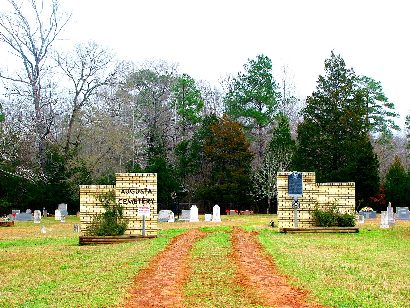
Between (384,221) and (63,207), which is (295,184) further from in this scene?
(63,207)

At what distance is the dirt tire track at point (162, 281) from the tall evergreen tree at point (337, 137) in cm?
3288

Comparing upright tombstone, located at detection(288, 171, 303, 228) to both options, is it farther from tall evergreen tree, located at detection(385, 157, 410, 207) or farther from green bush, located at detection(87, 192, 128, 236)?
tall evergreen tree, located at detection(385, 157, 410, 207)

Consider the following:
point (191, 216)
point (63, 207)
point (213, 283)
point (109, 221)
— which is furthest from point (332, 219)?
point (63, 207)

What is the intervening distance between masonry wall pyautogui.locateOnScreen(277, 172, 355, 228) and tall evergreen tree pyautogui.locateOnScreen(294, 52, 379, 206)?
21816mm

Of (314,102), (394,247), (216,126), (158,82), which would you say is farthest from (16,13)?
(394,247)

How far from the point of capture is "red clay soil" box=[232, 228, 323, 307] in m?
9.22

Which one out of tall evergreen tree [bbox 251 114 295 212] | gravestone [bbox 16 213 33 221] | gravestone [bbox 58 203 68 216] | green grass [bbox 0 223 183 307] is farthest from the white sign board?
tall evergreen tree [bbox 251 114 295 212]

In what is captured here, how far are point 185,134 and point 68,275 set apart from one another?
4665 centimetres

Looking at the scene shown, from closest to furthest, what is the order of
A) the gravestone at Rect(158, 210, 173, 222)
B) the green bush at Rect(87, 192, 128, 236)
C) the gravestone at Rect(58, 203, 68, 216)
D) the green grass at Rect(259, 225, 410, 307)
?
1. the green grass at Rect(259, 225, 410, 307)
2. the green bush at Rect(87, 192, 128, 236)
3. the gravestone at Rect(158, 210, 173, 222)
4. the gravestone at Rect(58, 203, 68, 216)

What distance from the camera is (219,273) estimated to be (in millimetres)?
12398

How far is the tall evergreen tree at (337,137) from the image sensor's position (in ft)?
157

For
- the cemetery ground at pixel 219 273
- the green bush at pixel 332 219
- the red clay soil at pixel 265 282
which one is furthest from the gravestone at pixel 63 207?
the red clay soil at pixel 265 282

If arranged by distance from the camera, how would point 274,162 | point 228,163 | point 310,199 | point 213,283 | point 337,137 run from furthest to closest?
point 228,163
point 274,162
point 337,137
point 310,199
point 213,283

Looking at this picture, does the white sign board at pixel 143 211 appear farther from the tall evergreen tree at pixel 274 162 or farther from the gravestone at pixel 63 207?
the tall evergreen tree at pixel 274 162
